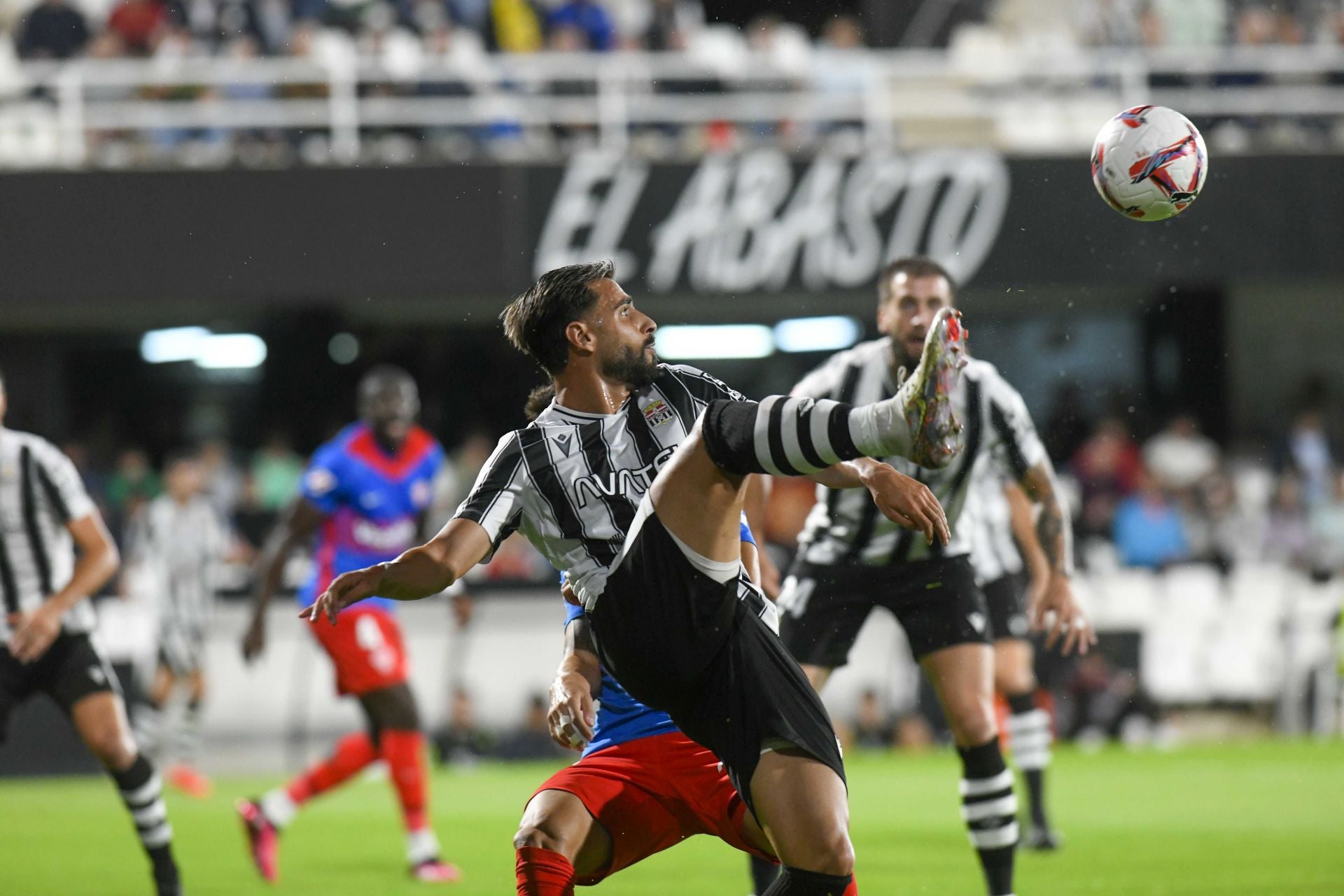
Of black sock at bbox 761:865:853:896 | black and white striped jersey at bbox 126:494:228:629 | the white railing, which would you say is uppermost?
the white railing

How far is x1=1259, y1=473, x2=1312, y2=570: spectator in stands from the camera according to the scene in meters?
14.9

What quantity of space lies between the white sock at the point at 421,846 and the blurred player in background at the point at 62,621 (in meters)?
1.29

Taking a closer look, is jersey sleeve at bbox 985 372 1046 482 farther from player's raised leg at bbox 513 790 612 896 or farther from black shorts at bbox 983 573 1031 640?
player's raised leg at bbox 513 790 612 896

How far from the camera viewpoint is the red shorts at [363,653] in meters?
8.01

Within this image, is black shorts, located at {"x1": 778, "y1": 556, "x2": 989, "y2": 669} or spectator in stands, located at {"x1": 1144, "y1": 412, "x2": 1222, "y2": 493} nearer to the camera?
black shorts, located at {"x1": 778, "y1": 556, "x2": 989, "y2": 669}

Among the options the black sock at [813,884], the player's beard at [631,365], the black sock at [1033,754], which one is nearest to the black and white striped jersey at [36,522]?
the player's beard at [631,365]

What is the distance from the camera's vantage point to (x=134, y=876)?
793 cm

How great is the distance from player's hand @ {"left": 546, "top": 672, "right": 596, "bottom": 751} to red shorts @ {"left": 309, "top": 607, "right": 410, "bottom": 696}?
3.68 metres

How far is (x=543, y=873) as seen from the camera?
13.8 feet

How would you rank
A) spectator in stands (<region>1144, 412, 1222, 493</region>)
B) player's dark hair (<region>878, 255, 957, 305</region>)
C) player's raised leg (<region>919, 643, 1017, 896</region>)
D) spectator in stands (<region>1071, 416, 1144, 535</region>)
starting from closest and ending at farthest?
player's raised leg (<region>919, 643, 1017, 896</region>) < player's dark hair (<region>878, 255, 957, 305</region>) < spectator in stands (<region>1071, 416, 1144, 535</region>) < spectator in stands (<region>1144, 412, 1222, 493</region>)

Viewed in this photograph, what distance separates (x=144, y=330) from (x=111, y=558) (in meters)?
11.9

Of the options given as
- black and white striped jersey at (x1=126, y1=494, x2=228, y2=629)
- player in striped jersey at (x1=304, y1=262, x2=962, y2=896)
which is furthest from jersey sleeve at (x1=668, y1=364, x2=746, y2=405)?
black and white striped jersey at (x1=126, y1=494, x2=228, y2=629)

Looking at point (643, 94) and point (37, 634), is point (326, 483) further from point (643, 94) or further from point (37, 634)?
point (643, 94)

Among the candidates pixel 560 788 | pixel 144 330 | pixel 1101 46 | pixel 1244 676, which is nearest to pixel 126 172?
pixel 144 330
